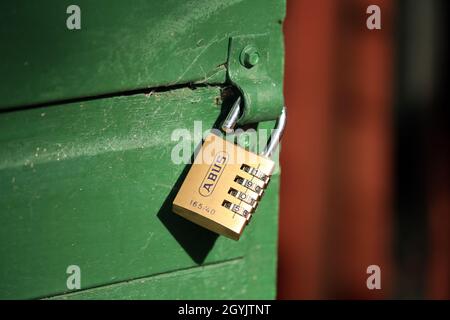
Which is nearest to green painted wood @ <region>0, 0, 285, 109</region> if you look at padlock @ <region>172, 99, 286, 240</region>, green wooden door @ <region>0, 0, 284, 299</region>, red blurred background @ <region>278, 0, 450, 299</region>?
green wooden door @ <region>0, 0, 284, 299</region>

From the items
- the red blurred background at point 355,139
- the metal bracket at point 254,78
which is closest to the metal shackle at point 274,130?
the metal bracket at point 254,78

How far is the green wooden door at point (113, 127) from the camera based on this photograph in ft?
3.49

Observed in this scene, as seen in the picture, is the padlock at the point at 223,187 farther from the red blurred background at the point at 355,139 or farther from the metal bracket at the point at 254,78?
the red blurred background at the point at 355,139

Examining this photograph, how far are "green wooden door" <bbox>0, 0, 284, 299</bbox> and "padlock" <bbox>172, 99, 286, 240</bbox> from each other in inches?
1.7

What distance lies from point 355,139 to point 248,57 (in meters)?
1.23

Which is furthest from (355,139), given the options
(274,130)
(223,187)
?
(223,187)

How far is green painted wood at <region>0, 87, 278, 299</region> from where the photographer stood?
1.08 metres

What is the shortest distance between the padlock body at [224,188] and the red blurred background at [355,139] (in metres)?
1.02

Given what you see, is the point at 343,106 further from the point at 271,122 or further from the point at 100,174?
the point at 100,174

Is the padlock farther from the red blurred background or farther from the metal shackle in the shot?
the red blurred background

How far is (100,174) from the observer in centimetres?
114

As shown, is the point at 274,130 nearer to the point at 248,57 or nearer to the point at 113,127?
the point at 248,57

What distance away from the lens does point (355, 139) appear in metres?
2.39
